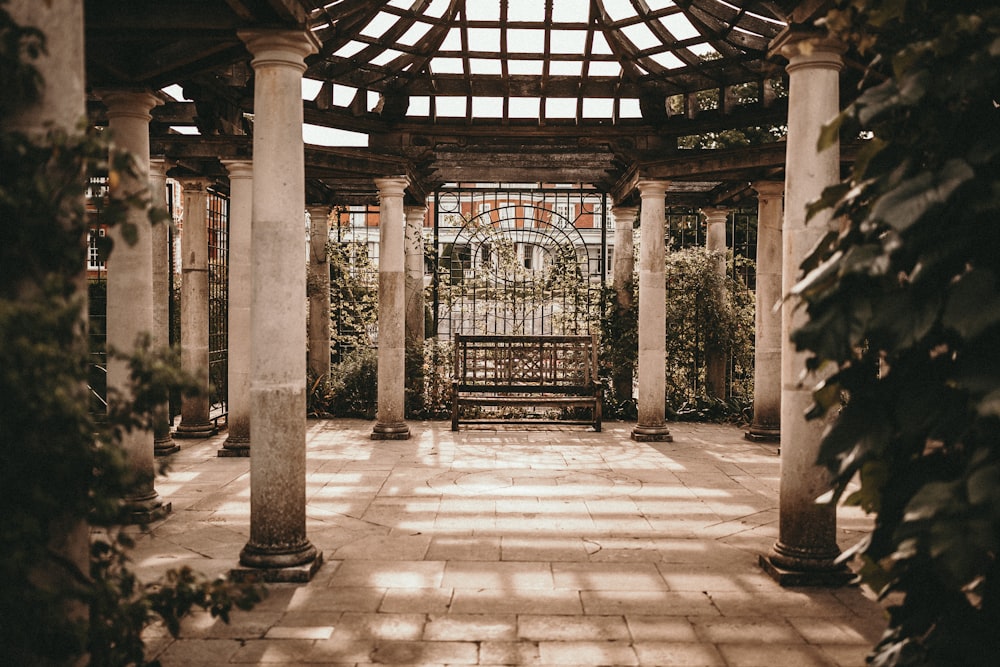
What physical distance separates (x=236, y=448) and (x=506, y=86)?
5.94 metres

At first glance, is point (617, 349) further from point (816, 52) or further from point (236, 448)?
point (816, 52)

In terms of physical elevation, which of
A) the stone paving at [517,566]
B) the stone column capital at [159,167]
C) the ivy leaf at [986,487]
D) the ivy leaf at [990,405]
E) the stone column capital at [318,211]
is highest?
the stone column capital at [318,211]

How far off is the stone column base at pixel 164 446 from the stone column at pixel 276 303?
5184 mm

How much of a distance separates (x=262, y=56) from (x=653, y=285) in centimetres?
717

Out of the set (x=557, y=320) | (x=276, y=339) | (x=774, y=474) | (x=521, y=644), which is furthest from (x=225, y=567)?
(x=557, y=320)

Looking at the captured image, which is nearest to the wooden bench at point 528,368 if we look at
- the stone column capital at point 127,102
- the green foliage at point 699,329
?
the green foliage at point 699,329

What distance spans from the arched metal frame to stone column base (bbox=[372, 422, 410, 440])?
137 inches

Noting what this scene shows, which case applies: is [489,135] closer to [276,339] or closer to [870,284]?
[276,339]

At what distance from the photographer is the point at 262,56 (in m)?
5.19

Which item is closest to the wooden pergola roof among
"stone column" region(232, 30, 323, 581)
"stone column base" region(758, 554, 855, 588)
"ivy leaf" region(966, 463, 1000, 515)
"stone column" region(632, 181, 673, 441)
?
"stone column" region(632, 181, 673, 441)

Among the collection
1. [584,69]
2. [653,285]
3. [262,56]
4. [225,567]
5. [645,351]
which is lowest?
[225,567]

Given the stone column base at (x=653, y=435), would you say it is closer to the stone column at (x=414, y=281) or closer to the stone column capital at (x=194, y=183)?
the stone column at (x=414, y=281)

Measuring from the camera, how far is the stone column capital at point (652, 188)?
10.8 m

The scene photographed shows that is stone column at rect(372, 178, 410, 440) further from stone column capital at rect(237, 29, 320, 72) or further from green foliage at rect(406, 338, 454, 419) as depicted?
stone column capital at rect(237, 29, 320, 72)
